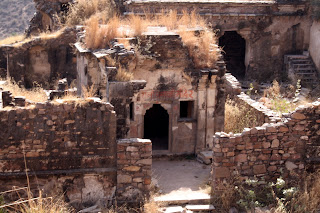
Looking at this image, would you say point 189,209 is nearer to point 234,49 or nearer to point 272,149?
point 272,149

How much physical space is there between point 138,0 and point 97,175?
11559 millimetres

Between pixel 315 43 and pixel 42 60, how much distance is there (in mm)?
11675

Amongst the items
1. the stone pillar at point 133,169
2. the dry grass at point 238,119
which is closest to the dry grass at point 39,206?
the stone pillar at point 133,169

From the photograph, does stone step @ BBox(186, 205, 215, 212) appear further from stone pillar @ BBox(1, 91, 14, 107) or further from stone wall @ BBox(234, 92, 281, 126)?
stone pillar @ BBox(1, 91, 14, 107)

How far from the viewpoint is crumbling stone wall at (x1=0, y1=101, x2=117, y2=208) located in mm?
8281

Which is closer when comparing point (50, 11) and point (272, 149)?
point (272, 149)

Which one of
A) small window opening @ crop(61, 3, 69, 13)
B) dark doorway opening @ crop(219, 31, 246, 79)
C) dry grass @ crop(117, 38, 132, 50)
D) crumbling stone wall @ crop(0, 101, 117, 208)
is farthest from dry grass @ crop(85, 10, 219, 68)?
small window opening @ crop(61, 3, 69, 13)

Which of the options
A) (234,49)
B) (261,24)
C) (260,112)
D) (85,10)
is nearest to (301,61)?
(261,24)

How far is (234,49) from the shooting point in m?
21.3

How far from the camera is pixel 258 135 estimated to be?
9.02 m

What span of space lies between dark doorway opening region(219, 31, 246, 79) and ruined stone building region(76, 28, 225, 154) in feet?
30.7

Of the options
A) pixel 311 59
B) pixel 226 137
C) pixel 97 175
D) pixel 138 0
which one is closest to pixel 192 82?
pixel 226 137

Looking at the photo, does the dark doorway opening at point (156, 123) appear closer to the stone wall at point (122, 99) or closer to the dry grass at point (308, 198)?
the stone wall at point (122, 99)

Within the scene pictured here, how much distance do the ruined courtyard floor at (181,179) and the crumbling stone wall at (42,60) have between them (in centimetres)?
995
